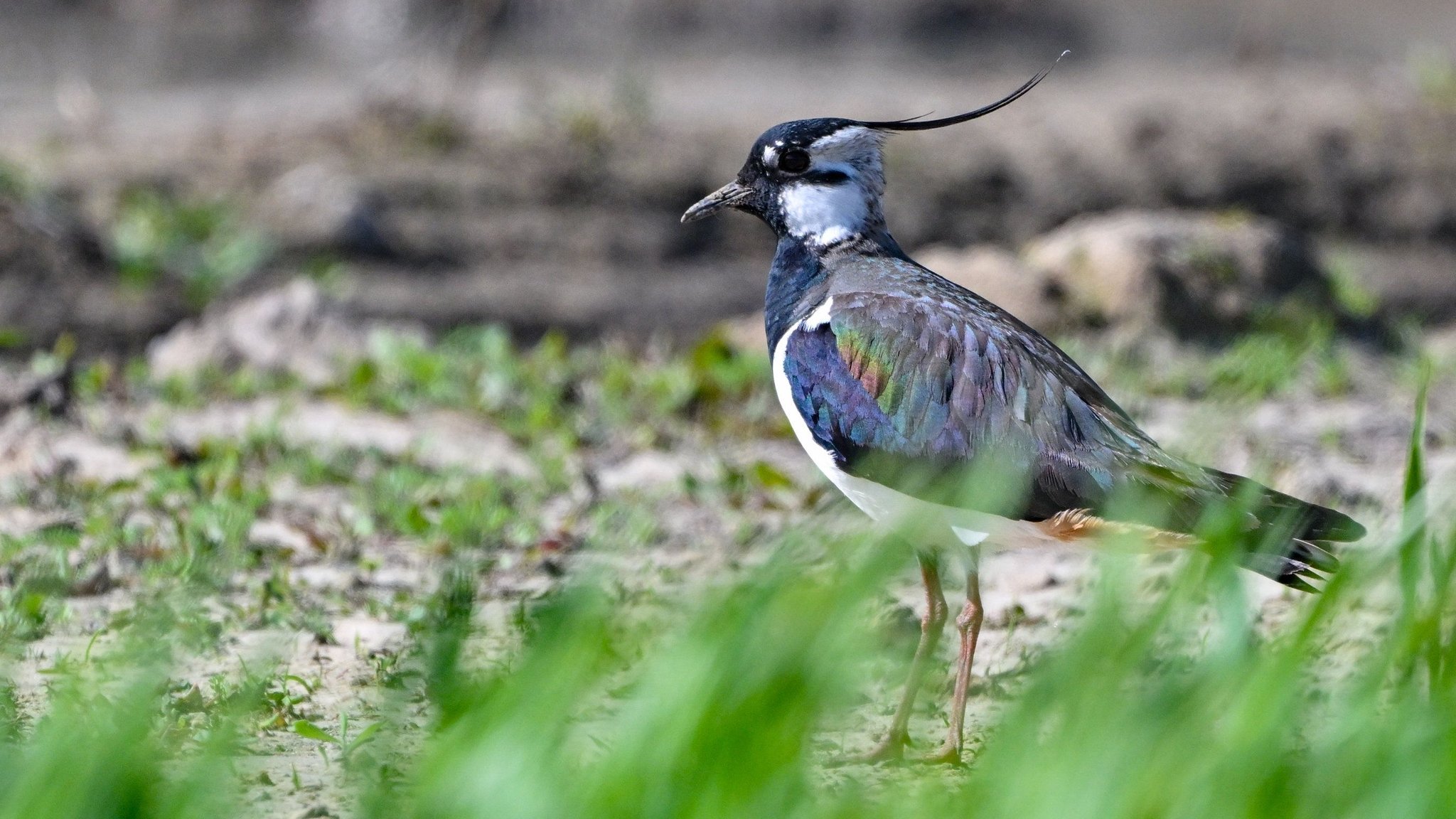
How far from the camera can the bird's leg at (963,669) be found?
355 centimetres

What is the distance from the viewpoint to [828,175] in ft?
14.3

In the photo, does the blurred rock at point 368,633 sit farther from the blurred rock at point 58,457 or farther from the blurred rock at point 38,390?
the blurred rock at point 38,390

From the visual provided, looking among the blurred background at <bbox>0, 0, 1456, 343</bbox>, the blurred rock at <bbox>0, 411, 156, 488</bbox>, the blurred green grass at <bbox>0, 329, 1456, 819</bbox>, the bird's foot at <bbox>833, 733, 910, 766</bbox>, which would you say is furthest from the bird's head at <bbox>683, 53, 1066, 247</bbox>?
the blurred background at <bbox>0, 0, 1456, 343</bbox>

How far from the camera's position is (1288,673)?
8.21 feet

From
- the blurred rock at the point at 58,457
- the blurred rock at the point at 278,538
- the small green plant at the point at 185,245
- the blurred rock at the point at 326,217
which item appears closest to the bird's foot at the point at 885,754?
the blurred rock at the point at 278,538

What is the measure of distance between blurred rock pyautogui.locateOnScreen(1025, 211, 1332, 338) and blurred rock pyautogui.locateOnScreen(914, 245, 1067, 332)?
81 millimetres

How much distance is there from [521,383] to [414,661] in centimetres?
318

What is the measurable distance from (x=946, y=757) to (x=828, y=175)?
59.0 inches

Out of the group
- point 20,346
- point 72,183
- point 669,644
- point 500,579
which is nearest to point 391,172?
point 72,183

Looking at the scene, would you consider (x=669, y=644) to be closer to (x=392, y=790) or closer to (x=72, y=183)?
(x=392, y=790)

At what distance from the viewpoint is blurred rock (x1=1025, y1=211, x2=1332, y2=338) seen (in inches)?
293

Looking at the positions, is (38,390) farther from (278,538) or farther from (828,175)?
(828,175)

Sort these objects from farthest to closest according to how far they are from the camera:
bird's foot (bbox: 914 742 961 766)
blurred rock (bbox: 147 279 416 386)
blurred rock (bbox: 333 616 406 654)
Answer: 1. blurred rock (bbox: 147 279 416 386)
2. blurred rock (bbox: 333 616 406 654)
3. bird's foot (bbox: 914 742 961 766)

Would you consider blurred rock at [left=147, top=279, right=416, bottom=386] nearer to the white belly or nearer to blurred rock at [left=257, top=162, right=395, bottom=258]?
blurred rock at [left=257, top=162, right=395, bottom=258]
